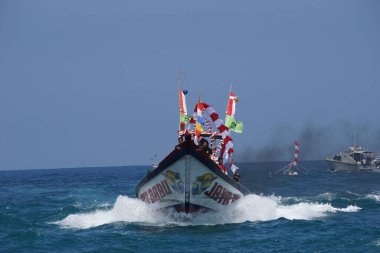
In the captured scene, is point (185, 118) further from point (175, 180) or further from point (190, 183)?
point (190, 183)

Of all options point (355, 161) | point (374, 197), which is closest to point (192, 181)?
point (374, 197)

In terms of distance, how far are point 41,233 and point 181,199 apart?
21.1 ft

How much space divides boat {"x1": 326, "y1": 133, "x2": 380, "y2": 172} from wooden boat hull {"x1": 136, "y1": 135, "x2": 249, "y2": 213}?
6390cm

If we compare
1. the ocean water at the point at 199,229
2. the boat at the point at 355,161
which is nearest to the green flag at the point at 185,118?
the ocean water at the point at 199,229

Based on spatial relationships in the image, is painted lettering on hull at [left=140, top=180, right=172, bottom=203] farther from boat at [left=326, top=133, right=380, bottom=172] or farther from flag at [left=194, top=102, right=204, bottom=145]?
boat at [left=326, top=133, right=380, bottom=172]

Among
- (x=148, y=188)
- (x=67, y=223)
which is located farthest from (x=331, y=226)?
(x=67, y=223)

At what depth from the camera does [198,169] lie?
2541 centimetres

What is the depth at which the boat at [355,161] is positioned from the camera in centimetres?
8656

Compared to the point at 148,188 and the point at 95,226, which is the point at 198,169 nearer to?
the point at 148,188

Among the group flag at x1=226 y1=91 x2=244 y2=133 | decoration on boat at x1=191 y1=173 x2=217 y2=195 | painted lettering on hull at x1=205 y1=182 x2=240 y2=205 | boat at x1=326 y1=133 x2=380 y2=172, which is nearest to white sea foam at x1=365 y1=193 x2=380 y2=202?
flag at x1=226 y1=91 x2=244 y2=133

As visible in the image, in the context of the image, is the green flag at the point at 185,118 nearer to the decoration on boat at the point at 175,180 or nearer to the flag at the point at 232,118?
the flag at the point at 232,118

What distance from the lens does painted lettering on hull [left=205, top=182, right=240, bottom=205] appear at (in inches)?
1020

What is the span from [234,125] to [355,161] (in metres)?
63.7

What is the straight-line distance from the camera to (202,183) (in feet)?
84.1
